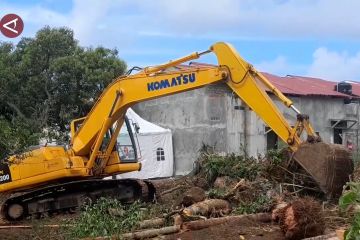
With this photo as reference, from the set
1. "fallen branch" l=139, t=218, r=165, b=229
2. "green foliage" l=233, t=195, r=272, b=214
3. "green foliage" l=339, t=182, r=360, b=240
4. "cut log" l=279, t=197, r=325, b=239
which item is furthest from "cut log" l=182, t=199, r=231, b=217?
"green foliage" l=339, t=182, r=360, b=240

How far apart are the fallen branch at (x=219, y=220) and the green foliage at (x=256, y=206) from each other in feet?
1.23

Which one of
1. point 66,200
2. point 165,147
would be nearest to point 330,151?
point 66,200

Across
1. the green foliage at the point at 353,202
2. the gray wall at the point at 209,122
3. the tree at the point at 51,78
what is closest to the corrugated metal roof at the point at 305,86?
the gray wall at the point at 209,122

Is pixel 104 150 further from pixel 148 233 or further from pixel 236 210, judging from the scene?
pixel 148 233

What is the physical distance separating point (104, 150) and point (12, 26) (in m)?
7.67

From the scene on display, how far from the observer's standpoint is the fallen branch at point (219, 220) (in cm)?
960

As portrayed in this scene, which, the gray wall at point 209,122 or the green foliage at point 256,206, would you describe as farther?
the gray wall at point 209,122

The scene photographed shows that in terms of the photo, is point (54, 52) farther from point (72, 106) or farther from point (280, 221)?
point (280, 221)

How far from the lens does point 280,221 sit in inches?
360

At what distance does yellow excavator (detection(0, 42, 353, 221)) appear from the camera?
1216cm

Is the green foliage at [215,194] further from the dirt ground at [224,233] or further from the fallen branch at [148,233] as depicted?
the fallen branch at [148,233]

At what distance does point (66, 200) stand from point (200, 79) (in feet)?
14.1

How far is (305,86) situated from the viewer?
104 feet

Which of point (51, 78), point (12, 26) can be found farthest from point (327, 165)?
point (51, 78)
